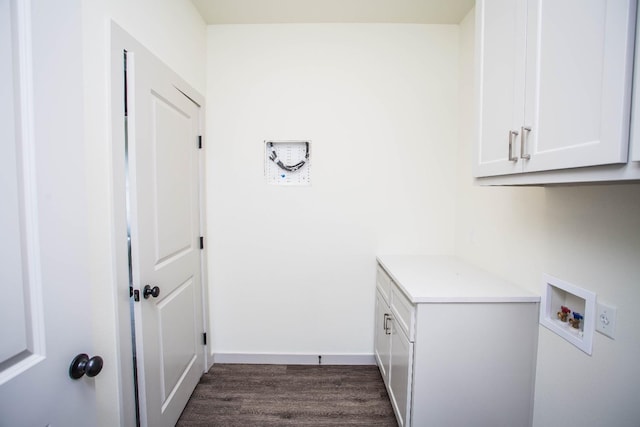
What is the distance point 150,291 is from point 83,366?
27.6 inches

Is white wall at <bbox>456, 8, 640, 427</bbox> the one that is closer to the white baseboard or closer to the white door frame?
the white baseboard

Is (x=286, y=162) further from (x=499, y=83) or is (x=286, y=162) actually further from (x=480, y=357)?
(x=480, y=357)

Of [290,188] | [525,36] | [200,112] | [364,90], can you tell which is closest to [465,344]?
[525,36]

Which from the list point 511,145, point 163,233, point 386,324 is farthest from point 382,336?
point 163,233

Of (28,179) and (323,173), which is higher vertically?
(323,173)

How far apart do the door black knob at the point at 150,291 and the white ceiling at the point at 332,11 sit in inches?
75.7

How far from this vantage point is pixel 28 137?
56 cm

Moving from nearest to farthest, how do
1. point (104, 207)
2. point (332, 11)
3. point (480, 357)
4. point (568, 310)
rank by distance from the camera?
point (104, 207), point (568, 310), point (480, 357), point (332, 11)

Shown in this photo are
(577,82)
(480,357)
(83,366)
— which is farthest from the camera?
(480,357)

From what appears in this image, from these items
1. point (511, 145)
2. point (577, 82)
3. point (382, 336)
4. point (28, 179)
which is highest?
point (577, 82)

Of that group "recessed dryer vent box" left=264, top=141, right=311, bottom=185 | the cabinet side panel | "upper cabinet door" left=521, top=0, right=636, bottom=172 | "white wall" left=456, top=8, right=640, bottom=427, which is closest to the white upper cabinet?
"upper cabinet door" left=521, top=0, right=636, bottom=172

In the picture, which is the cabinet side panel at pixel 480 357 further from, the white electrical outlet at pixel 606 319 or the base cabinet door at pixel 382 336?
the base cabinet door at pixel 382 336

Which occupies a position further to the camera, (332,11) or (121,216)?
(332,11)

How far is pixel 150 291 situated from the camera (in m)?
1.32
